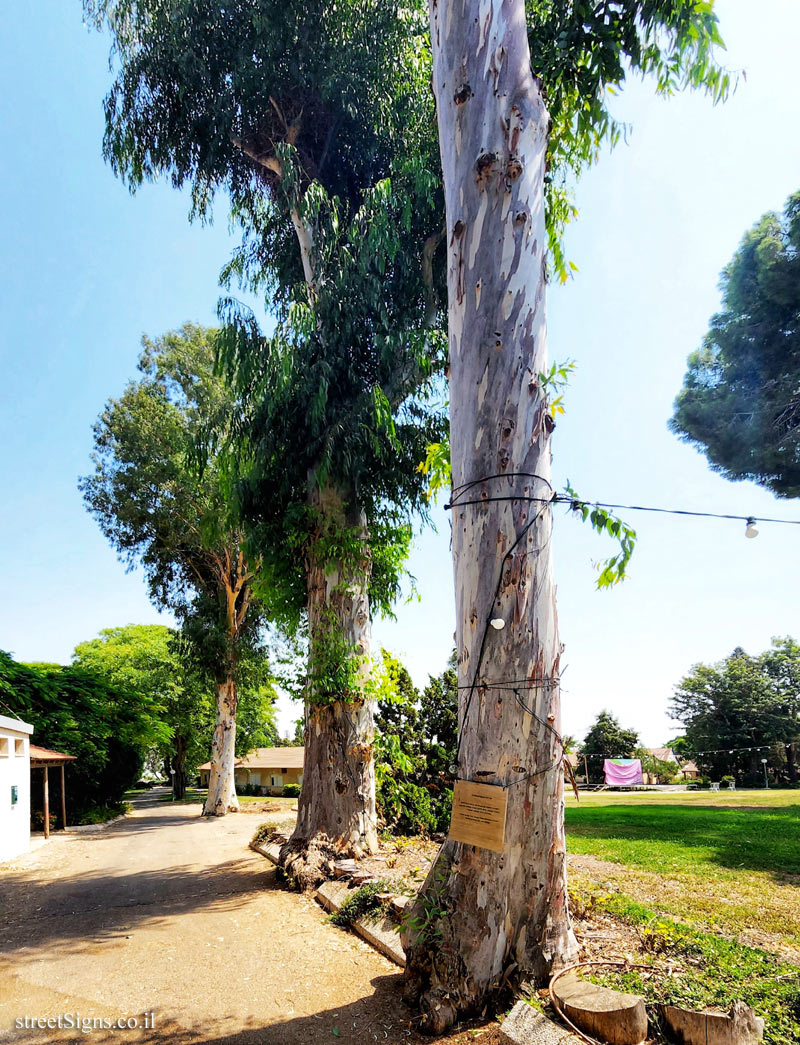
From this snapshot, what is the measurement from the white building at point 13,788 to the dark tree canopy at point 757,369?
16047 mm

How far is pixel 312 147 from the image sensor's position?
9828 millimetres

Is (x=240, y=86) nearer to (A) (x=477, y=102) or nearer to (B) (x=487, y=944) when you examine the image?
(A) (x=477, y=102)

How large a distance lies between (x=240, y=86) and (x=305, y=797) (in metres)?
9.63

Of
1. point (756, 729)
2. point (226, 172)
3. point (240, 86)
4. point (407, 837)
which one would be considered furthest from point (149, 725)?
point (756, 729)

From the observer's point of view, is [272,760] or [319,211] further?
[272,760]

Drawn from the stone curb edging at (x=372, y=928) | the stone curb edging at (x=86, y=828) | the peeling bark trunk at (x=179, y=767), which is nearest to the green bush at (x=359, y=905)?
the stone curb edging at (x=372, y=928)

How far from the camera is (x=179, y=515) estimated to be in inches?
766

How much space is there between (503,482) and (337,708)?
4985 millimetres

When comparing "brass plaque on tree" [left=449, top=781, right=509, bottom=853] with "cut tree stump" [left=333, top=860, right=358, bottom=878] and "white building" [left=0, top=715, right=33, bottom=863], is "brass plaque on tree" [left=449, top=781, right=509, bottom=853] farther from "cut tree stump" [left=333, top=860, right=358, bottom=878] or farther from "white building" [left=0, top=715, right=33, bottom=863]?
"white building" [left=0, top=715, right=33, bottom=863]

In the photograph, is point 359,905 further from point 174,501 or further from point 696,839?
point 174,501

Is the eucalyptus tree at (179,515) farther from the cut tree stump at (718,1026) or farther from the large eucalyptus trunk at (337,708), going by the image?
the cut tree stump at (718,1026)

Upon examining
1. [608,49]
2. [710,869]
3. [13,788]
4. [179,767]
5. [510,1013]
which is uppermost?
[608,49]

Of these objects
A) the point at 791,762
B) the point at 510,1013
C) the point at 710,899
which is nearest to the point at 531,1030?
the point at 510,1013

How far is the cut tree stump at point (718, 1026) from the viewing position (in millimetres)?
2469
